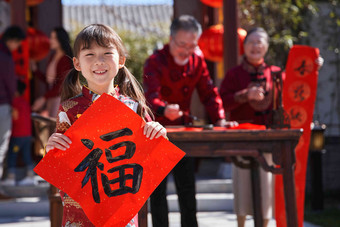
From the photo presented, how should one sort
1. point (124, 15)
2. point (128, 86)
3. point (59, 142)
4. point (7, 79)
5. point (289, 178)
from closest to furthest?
point (59, 142) → point (128, 86) → point (289, 178) → point (7, 79) → point (124, 15)

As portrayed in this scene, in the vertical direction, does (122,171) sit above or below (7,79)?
below

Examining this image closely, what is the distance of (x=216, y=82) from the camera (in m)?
8.26

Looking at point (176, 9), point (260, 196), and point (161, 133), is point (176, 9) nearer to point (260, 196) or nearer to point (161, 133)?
point (260, 196)

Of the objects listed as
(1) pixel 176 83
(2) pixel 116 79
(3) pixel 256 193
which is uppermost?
(2) pixel 116 79

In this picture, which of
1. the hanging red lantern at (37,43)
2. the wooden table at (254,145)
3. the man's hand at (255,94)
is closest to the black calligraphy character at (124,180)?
the wooden table at (254,145)

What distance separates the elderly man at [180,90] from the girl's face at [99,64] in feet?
3.31

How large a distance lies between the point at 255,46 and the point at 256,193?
100 centimetres

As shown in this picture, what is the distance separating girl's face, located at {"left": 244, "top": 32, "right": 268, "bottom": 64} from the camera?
4.10m

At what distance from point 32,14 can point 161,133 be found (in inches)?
266

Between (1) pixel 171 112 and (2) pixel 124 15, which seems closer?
(1) pixel 171 112

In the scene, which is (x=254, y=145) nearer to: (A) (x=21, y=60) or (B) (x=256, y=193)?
(B) (x=256, y=193)

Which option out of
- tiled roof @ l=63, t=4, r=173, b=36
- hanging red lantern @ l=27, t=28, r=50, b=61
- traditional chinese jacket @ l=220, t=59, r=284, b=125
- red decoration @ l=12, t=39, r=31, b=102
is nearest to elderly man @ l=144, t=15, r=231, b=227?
traditional chinese jacket @ l=220, t=59, r=284, b=125

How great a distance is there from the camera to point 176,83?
374 cm

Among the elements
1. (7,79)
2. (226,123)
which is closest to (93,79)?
(226,123)
